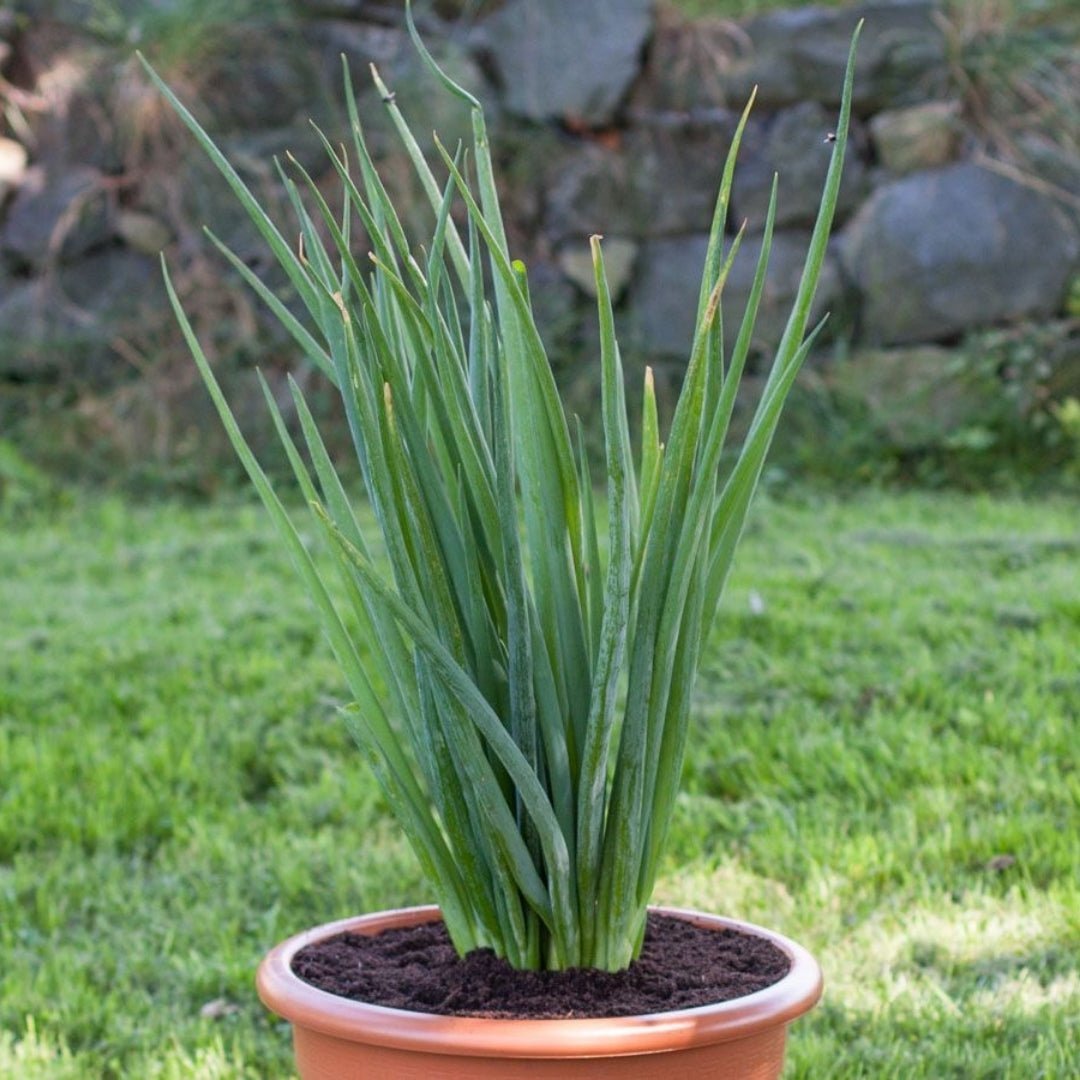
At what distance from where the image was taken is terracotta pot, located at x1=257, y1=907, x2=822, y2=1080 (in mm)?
1090

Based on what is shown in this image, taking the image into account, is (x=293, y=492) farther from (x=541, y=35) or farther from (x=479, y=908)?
(x=479, y=908)

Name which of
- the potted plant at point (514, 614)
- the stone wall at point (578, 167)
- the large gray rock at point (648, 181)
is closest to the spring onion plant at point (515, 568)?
the potted plant at point (514, 614)

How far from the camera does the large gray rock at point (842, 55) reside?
5762 millimetres

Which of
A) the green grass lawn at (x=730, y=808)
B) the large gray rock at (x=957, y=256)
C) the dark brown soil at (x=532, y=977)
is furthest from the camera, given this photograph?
the large gray rock at (x=957, y=256)

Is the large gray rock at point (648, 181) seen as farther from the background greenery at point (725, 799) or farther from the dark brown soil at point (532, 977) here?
the dark brown soil at point (532, 977)

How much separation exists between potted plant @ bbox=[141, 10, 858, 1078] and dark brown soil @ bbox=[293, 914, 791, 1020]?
1 cm

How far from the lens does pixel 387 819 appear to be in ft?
9.26

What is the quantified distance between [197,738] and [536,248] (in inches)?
137

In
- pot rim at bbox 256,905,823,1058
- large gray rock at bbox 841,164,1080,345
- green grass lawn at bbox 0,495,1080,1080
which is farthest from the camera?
large gray rock at bbox 841,164,1080,345

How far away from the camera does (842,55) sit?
5.78 metres

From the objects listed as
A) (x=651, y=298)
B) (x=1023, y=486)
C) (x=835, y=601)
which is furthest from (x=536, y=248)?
(x=835, y=601)

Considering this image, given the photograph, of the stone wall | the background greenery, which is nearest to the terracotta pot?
the background greenery

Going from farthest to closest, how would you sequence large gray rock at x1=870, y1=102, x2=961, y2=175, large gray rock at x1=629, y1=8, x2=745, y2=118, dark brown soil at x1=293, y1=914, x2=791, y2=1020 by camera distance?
large gray rock at x1=629, y1=8, x2=745, y2=118, large gray rock at x1=870, y1=102, x2=961, y2=175, dark brown soil at x1=293, y1=914, x2=791, y2=1020

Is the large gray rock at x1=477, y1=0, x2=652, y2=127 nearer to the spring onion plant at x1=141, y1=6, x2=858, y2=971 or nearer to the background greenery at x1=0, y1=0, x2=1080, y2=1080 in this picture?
the background greenery at x1=0, y1=0, x2=1080, y2=1080
